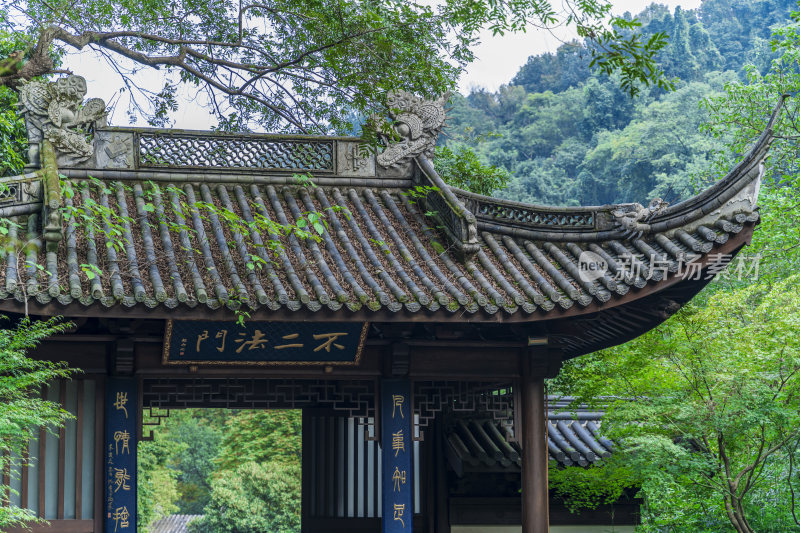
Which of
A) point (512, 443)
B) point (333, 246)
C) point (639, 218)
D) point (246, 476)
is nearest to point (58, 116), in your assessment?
point (333, 246)

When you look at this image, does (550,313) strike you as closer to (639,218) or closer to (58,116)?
(639,218)

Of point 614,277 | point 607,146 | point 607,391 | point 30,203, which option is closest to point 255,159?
point 30,203

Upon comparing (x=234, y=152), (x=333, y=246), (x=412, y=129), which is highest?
(x=412, y=129)

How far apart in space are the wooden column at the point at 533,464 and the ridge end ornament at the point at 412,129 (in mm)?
2763

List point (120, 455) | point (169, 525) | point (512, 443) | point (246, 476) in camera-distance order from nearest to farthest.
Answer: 1. point (120, 455)
2. point (512, 443)
3. point (246, 476)
4. point (169, 525)

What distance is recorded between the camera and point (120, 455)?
8.37 meters

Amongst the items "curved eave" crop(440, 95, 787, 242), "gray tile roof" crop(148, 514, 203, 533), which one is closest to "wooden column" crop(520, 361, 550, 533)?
"curved eave" crop(440, 95, 787, 242)

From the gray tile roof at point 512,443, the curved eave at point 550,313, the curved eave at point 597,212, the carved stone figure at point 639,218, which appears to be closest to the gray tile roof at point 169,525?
the gray tile roof at point 512,443

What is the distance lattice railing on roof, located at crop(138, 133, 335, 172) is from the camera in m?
9.91

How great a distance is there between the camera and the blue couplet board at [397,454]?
890 cm

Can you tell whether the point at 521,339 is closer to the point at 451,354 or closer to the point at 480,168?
the point at 451,354

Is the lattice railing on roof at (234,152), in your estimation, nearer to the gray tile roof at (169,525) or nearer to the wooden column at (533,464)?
the wooden column at (533,464)

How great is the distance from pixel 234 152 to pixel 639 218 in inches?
171

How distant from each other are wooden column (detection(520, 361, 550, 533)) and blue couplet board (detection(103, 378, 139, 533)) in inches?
144
